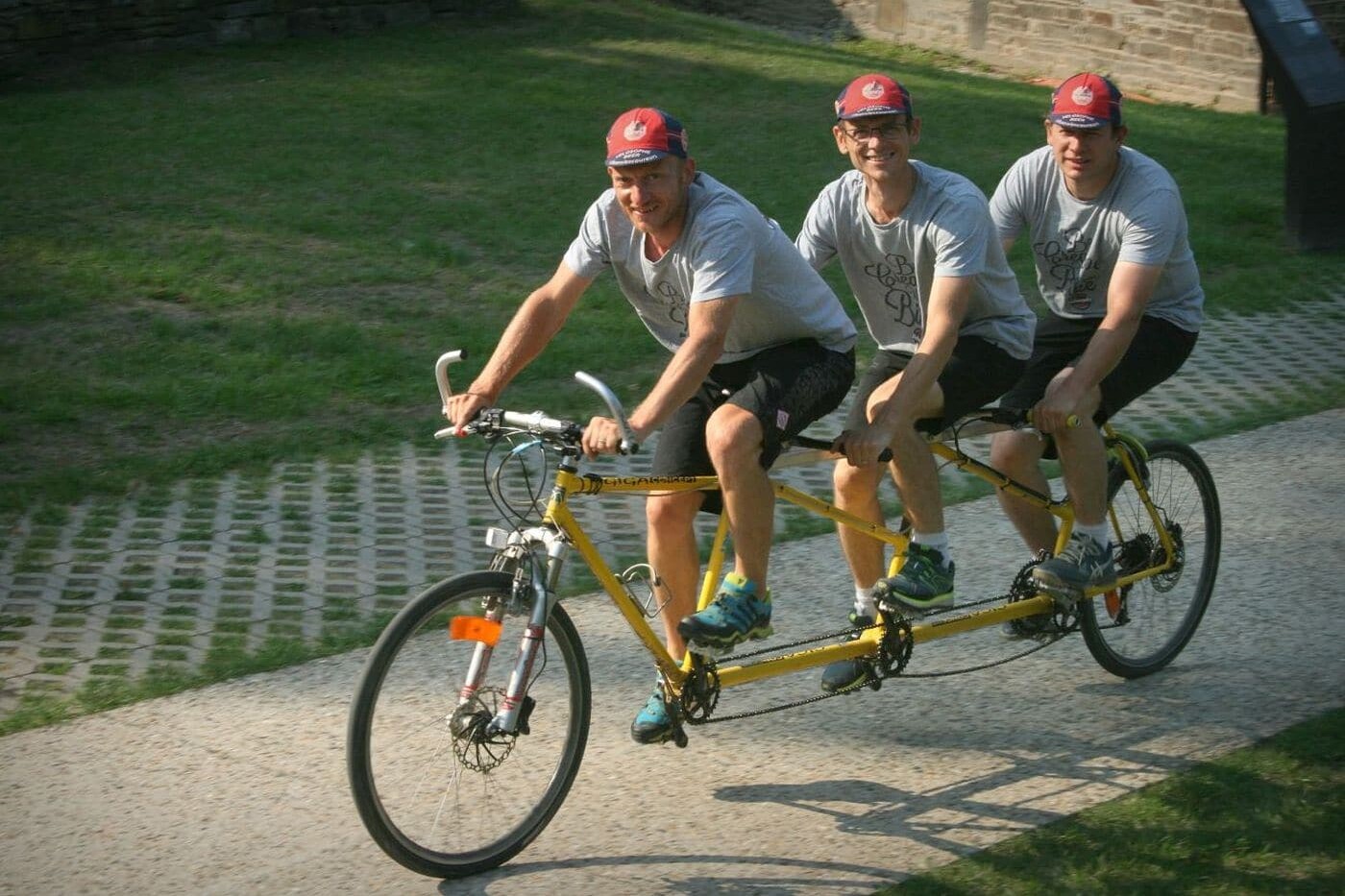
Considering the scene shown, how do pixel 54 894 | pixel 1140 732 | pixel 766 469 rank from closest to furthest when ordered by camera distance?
pixel 54 894
pixel 766 469
pixel 1140 732

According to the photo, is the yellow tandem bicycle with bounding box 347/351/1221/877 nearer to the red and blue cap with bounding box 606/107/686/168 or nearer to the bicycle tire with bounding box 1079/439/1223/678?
the red and blue cap with bounding box 606/107/686/168

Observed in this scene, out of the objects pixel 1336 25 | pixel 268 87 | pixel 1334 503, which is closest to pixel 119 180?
pixel 268 87

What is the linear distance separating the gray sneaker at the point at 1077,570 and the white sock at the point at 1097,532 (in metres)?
0.01

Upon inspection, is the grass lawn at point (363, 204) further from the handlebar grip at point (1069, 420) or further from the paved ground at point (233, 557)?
the handlebar grip at point (1069, 420)

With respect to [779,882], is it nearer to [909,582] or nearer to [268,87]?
[909,582]

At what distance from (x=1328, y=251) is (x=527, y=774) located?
29.7 feet

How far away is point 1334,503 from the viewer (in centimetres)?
678

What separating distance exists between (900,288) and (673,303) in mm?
793

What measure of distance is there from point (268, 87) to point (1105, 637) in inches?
438

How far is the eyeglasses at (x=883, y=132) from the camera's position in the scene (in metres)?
4.57

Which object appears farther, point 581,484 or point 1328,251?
point 1328,251

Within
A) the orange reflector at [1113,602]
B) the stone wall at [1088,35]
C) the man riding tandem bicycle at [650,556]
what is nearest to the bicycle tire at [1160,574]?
→ the orange reflector at [1113,602]

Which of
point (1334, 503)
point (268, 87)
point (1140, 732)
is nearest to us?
point (1140, 732)

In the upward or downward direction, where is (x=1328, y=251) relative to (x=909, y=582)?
downward
